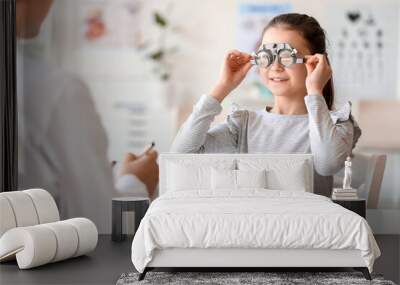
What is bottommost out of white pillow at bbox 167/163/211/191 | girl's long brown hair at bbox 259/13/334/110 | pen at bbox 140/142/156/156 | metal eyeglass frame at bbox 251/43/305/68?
white pillow at bbox 167/163/211/191

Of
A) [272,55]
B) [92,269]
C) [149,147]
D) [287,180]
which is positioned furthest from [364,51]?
[92,269]

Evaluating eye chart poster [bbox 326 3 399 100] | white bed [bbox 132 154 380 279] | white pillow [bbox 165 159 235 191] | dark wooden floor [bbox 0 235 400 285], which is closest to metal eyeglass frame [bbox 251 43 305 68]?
eye chart poster [bbox 326 3 399 100]

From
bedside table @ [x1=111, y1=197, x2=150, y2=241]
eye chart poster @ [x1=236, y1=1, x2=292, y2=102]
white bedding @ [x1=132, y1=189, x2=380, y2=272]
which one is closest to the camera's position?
white bedding @ [x1=132, y1=189, x2=380, y2=272]

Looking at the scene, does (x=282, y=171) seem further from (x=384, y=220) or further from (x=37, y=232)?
(x=37, y=232)

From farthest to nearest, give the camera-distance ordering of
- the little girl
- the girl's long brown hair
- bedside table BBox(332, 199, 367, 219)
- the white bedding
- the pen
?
the pen
the girl's long brown hair
the little girl
bedside table BBox(332, 199, 367, 219)
the white bedding

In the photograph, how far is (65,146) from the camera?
7.02m

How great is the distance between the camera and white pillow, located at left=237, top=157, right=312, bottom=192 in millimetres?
5871

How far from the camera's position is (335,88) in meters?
6.83

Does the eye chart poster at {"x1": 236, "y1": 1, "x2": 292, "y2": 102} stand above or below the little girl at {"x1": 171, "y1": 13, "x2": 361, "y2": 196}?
above

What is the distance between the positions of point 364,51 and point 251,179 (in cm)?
193

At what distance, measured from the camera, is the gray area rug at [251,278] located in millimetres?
4602

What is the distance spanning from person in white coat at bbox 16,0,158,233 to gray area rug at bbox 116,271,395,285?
84.8 inches

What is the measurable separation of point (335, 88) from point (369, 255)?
2570 millimetres

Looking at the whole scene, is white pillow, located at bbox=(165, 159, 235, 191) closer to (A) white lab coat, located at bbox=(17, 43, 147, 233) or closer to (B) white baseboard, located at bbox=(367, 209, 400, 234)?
(A) white lab coat, located at bbox=(17, 43, 147, 233)
